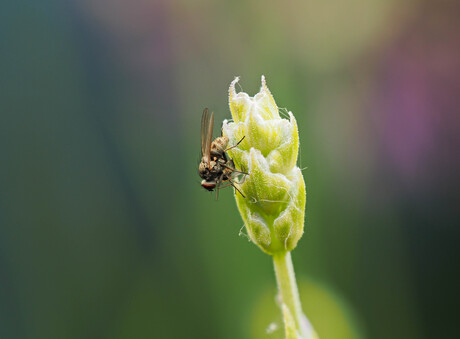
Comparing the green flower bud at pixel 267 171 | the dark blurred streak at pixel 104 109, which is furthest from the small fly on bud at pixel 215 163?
the dark blurred streak at pixel 104 109

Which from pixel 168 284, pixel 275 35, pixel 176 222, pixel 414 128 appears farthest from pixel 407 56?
pixel 168 284

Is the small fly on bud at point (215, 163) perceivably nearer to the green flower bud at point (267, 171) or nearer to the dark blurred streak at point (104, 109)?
the green flower bud at point (267, 171)

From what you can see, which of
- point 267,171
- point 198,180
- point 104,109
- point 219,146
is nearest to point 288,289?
point 267,171

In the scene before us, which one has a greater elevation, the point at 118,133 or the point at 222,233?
the point at 118,133

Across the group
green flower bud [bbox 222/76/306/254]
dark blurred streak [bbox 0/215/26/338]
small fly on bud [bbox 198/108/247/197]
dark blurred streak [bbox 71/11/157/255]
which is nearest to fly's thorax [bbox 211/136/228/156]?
small fly on bud [bbox 198/108/247/197]

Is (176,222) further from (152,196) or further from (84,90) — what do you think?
(84,90)

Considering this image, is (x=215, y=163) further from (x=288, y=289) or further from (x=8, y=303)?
(x=8, y=303)
